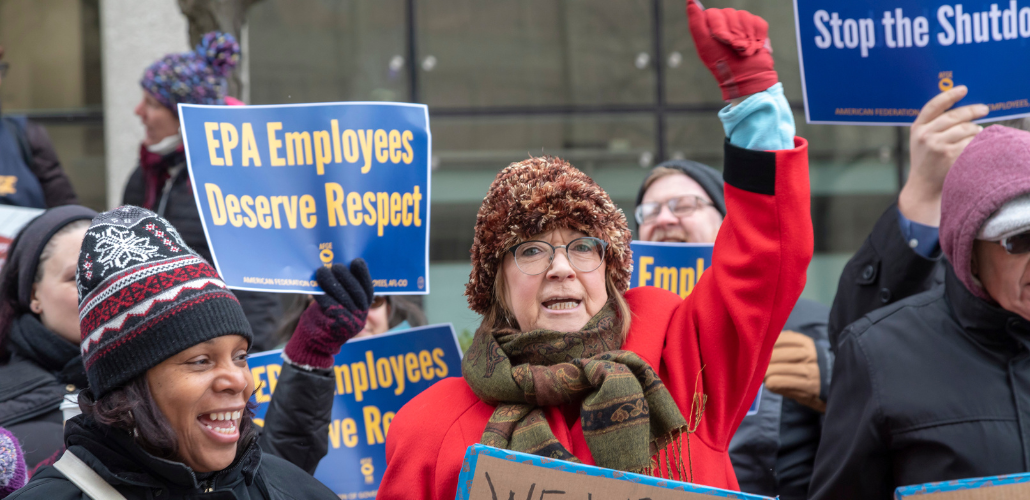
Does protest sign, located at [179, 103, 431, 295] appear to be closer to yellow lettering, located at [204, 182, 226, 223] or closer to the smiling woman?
yellow lettering, located at [204, 182, 226, 223]

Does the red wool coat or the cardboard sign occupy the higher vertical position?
the red wool coat

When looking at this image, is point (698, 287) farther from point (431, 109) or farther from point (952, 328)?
point (431, 109)

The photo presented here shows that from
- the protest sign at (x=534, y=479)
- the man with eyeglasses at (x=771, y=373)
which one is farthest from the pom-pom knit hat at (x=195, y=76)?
the protest sign at (x=534, y=479)

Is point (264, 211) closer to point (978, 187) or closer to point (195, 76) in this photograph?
point (195, 76)

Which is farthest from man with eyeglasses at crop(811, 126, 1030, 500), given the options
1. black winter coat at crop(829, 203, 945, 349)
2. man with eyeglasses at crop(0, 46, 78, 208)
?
man with eyeglasses at crop(0, 46, 78, 208)

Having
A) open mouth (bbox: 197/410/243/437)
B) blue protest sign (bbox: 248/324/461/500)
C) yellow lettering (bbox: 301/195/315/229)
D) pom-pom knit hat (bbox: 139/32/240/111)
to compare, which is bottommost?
blue protest sign (bbox: 248/324/461/500)

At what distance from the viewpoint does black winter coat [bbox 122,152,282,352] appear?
3836mm

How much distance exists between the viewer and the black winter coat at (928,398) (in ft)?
7.55

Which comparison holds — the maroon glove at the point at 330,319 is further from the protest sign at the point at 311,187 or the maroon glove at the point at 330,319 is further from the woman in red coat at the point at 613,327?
the woman in red coat at the point at 613,327

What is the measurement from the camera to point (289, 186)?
115 inches

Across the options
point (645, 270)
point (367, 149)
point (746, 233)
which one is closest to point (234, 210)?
point (367, 149)

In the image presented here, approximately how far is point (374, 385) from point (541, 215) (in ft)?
4.34

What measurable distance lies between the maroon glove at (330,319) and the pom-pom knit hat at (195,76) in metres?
1.53

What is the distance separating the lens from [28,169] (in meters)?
4.35
